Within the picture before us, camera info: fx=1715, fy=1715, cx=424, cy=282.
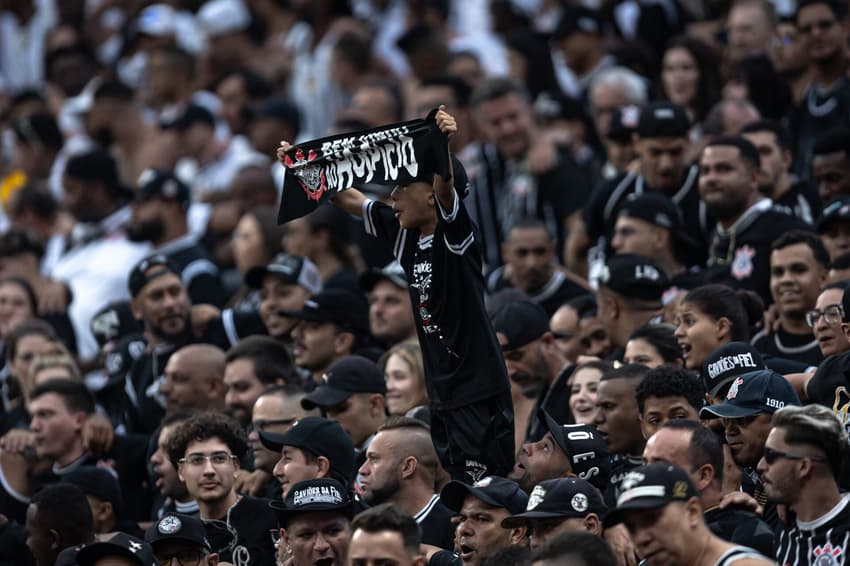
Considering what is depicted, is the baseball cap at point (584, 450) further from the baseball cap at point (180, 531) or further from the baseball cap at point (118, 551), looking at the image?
the baseball cap at point (118, 551)

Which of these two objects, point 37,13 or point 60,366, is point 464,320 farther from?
point 37,13

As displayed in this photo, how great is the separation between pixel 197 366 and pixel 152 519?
103 cm

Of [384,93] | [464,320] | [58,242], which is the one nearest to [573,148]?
[384,93]

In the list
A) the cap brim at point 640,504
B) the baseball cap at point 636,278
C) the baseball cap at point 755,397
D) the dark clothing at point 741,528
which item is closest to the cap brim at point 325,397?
the baseball cap at point 636,278

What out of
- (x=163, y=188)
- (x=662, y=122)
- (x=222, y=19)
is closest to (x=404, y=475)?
(x=662, y=122)

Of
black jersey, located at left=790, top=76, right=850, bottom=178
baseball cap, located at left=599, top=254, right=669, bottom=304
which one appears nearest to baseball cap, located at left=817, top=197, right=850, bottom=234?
baseball cap, located at left=599, top=254, right=669, bottom=304

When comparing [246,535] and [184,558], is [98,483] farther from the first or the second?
[184,558]

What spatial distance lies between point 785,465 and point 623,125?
6074 mm

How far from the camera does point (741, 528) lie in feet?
24.2

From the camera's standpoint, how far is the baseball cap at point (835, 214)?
422 inches

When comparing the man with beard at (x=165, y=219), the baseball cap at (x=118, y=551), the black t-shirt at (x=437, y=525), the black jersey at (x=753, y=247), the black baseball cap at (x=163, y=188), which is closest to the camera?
the baseball cap at (x=118, y=551)

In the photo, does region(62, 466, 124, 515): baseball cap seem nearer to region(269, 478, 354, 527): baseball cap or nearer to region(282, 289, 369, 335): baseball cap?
region(282, 289, 369, 335): baseball cap

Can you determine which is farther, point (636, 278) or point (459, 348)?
point (636, 278)

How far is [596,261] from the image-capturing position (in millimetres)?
12070
